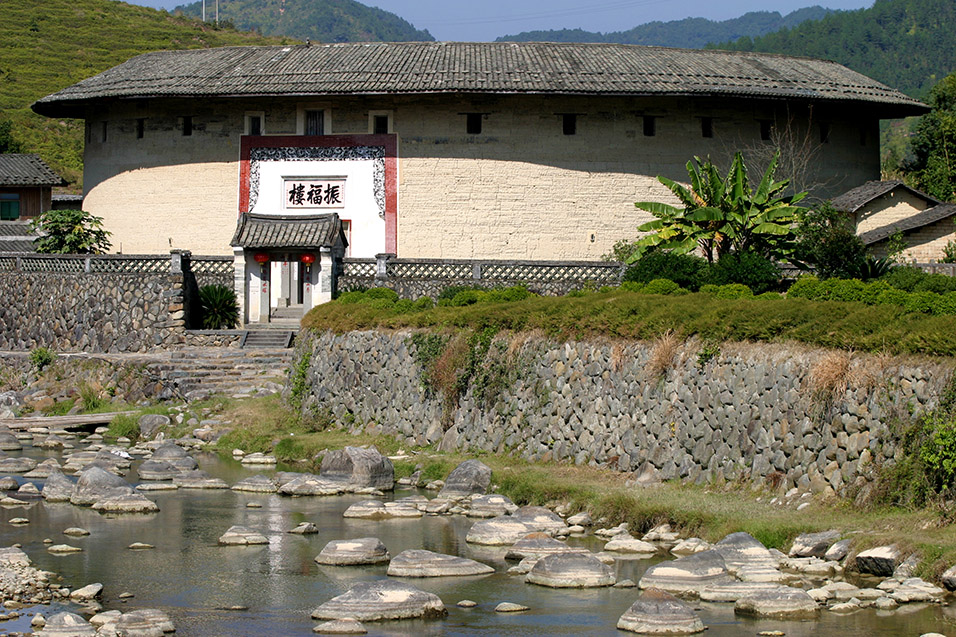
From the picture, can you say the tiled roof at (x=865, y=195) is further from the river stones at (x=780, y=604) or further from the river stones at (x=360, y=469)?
the river stones at (x=780, y=604)

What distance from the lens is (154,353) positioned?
114ft

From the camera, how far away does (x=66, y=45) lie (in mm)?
85875

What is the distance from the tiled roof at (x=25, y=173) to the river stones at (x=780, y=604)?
47438mm

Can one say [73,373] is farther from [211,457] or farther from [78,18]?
[78,18]

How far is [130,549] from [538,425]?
792 centimetres

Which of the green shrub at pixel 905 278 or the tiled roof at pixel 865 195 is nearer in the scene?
the green shrub at pixel 905 278

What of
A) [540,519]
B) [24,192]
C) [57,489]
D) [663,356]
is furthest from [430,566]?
[24,192]

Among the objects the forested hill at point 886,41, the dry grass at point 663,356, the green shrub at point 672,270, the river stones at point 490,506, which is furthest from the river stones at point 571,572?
the forested hill at point 886,41

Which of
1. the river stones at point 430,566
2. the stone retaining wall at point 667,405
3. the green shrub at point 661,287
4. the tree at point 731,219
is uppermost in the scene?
the tree at point 731,219

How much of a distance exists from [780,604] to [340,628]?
4.56 metres

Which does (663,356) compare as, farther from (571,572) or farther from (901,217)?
(901,217)

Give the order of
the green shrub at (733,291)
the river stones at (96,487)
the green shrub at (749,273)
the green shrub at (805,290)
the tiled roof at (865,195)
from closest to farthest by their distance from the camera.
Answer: the river stones at (96,487) < the green shrub at (805,290) < the green shrub at (733,291) < the green shrub at (749,273) < the tiled roof at (865,195)

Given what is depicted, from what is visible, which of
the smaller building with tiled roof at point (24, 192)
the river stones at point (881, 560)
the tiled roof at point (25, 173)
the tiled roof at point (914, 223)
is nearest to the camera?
the river stones at point (881, 560)

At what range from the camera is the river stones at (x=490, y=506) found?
19252 mm
